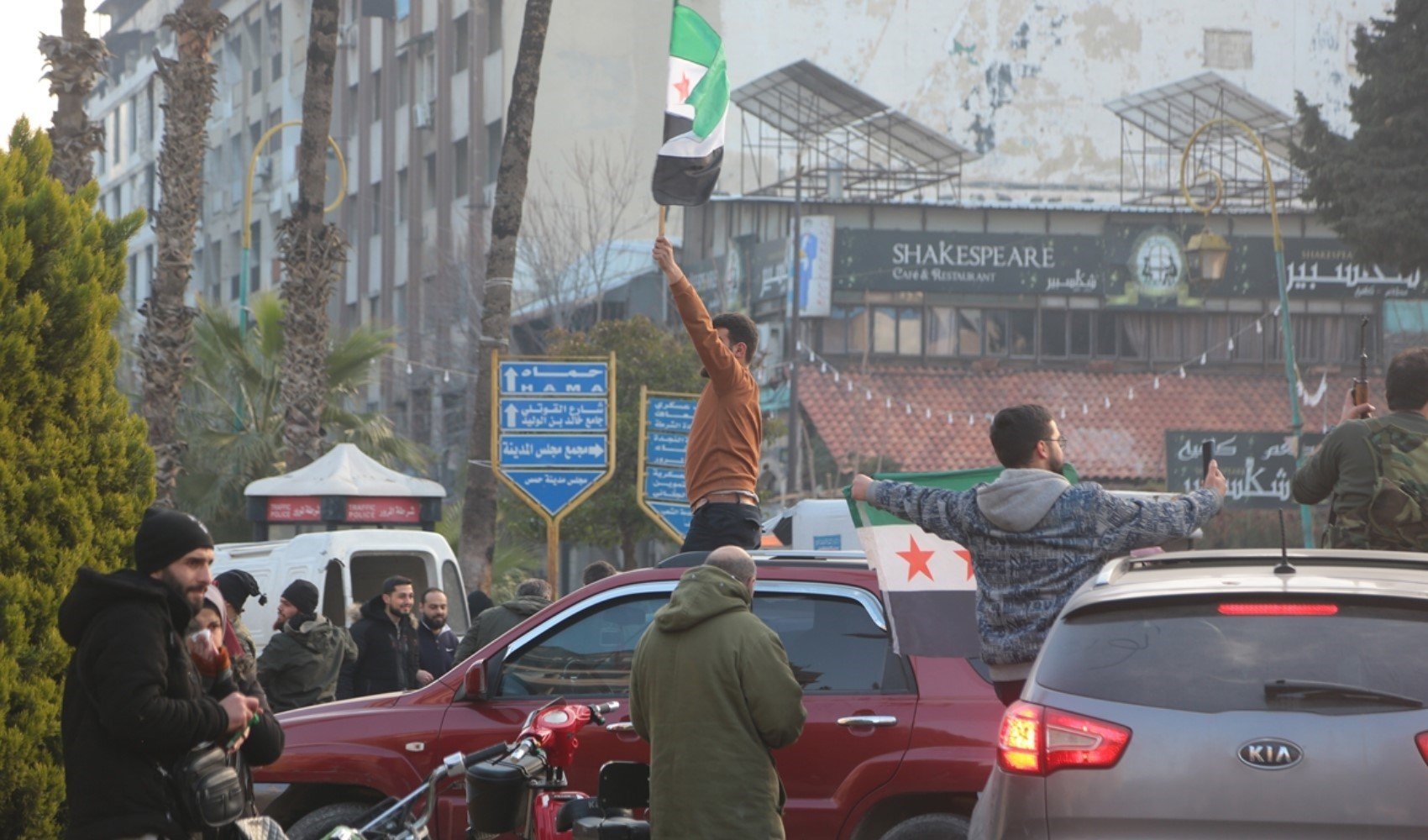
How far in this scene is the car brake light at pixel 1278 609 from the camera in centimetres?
481

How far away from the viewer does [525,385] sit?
1728 cm

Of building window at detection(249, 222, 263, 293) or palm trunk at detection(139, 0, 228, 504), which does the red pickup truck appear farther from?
building window at detection(249, 222, 263, 293)

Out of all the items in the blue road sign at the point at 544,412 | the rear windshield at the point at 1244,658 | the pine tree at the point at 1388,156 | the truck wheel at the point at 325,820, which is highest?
the pine tree at the point at 1388,156

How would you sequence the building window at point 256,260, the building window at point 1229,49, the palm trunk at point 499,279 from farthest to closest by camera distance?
the building window at point 256,260
the building window at point 1229,49
the palm trunk at point 499,279

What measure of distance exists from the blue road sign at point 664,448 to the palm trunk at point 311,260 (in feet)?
13.1

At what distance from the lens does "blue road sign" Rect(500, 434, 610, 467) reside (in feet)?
56.7

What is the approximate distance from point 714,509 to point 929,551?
112 cm

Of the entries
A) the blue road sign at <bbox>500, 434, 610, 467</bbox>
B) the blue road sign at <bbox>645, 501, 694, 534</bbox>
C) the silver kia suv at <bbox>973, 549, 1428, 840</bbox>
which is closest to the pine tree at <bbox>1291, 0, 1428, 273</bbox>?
the blue road sign at <bbox>645, 501, 694, 534</bbox>

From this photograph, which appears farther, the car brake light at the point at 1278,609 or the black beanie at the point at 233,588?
the black beanie at the point at 233,588

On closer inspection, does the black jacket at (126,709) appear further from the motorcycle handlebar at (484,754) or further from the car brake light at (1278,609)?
the car brake light at (1278,609)

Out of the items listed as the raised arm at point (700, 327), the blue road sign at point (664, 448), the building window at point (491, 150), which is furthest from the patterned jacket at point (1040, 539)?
the building window at point (491, 150)

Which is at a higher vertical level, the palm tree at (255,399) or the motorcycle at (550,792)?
the palm tree at (255,399)

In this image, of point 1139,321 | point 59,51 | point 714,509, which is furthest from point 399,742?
point 1139,321

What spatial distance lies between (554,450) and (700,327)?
9764mm
